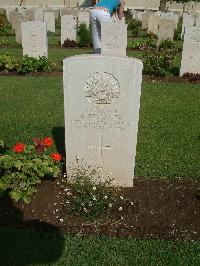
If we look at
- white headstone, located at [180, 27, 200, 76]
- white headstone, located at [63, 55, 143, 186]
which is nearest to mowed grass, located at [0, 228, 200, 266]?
white headstone, located at [63, 55, 143, 186]

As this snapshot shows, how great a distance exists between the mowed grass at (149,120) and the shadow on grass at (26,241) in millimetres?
1753

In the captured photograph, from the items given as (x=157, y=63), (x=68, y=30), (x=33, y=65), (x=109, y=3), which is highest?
(x=109, y=3)

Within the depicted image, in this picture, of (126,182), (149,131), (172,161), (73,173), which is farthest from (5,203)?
(149,131)

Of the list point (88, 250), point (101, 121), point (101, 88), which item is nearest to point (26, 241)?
point (88, 250)

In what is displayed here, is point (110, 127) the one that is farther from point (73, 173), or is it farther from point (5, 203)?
point (5, 203)

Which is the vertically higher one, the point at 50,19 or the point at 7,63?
the point at 50,19

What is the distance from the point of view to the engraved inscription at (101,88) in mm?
4129

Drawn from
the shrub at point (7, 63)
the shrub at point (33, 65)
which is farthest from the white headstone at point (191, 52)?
the shrub at point (7, 63)

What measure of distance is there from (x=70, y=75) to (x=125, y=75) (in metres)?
0.62

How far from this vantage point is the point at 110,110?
14.1 ft

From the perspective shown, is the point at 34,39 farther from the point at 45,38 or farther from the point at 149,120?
the point at 149,120

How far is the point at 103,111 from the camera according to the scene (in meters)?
4.30

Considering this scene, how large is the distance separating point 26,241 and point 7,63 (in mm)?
8545

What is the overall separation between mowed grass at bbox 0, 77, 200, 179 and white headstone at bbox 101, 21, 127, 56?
1918 mm
